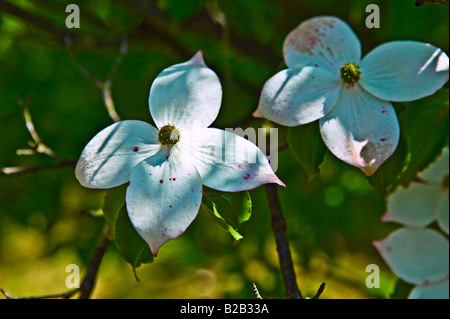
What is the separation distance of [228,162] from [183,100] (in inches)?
3.4

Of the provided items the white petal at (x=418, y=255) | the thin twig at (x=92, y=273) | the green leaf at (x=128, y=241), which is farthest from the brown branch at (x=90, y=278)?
the white petal at (x=418, y=255)

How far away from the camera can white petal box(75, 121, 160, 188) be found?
1.77ft

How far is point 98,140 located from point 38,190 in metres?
0.73

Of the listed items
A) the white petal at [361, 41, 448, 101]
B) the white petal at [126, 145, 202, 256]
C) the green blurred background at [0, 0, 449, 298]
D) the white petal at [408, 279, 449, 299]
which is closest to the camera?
the white petal at [126, 145, 202, 256]

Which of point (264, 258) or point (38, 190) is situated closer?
point (264, 258)

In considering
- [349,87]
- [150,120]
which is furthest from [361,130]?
[150,120]

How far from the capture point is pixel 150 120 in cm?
110

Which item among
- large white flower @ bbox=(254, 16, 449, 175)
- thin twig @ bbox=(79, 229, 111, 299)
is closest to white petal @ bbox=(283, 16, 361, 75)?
large white flower @ bbox=(254, 16, 449, 175)

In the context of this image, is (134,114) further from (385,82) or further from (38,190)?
(385,82)

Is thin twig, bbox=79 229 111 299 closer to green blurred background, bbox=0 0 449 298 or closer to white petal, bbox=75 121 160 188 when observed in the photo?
white petal, bbox=75 121 160 188

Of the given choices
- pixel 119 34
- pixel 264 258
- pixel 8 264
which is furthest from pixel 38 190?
pixel 264 258

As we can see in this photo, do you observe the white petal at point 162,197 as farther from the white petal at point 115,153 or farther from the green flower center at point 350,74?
the green flower center at point 350,74

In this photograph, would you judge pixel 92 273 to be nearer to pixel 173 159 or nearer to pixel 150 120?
pixel 173 159

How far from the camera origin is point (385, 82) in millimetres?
629
